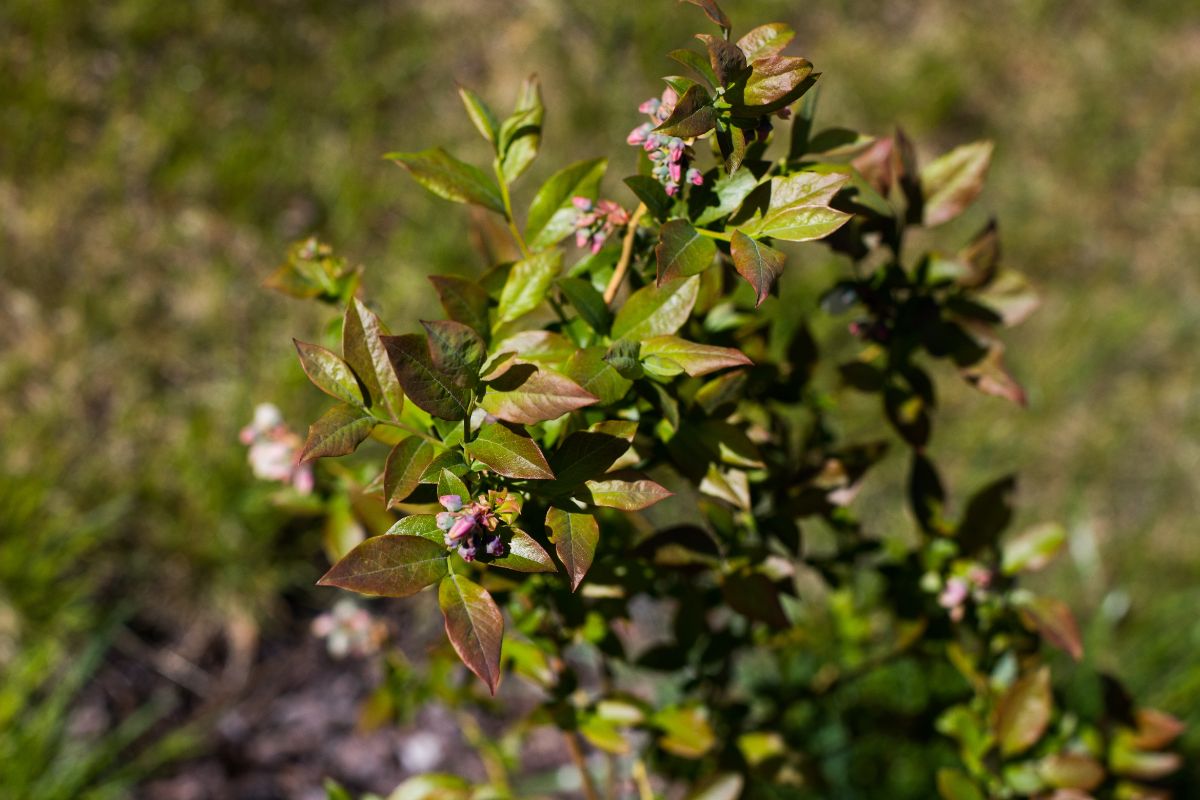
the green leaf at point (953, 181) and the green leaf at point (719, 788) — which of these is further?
the green leaf at point (719, 788)

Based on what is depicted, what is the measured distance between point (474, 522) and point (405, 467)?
0.08m

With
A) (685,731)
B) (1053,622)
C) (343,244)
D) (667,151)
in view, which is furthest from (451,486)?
(343,244)

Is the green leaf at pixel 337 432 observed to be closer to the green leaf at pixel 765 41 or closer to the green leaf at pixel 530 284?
the green leaf at pixel 530 284

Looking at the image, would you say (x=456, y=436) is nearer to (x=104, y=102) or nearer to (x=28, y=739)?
(x=28, y=739)

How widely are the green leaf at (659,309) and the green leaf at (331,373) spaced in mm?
210

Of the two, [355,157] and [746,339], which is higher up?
[746,339]

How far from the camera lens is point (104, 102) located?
2594 mm

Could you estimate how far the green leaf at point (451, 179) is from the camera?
0.87m

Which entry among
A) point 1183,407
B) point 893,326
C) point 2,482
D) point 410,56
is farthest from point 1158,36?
point 2,482


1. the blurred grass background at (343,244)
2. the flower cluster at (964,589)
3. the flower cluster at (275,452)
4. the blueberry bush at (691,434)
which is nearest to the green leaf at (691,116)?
the blueberry bush at (691,434)

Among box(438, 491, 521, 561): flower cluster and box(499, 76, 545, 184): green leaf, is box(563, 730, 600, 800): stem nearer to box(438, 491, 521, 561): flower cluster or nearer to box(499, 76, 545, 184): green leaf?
box(438, 491, 521, 561): flower cluster

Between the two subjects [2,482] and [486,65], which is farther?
[486,65]

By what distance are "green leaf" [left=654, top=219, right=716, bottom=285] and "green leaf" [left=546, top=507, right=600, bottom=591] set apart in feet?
0.59

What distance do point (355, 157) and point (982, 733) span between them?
2.09 metres
